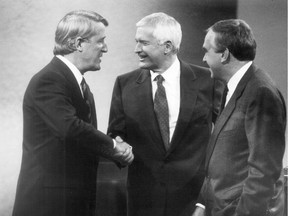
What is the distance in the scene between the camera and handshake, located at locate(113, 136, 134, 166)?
197 centimetres

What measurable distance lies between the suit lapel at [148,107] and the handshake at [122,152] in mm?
120

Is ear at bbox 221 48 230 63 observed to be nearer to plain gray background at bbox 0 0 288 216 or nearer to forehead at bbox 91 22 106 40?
forehead at bbox 91 22 106 40

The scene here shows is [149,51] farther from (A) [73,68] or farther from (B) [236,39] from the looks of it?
(B) [236,39]

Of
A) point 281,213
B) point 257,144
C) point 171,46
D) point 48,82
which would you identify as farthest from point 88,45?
point 281,213

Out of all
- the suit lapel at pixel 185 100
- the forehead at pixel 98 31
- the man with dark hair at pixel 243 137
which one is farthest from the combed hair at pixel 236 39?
the forehead at pixel 98 31

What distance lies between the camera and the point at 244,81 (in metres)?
1.50

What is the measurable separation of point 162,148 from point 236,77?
59 cm

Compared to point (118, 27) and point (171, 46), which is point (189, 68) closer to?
point (171, 46)

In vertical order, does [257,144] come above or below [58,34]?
below

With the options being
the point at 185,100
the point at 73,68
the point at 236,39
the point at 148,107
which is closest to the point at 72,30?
the point at 73,68

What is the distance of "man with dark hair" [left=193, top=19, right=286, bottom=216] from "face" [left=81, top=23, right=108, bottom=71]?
0.52 meters

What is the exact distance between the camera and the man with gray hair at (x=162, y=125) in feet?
6.66

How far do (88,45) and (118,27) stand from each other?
2.62ft

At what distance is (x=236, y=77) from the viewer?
157 cm
